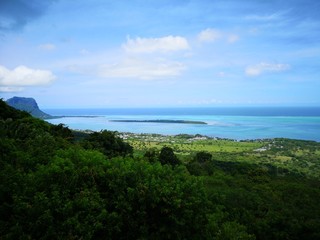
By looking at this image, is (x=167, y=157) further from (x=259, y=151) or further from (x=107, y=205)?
(x=259, y=151)

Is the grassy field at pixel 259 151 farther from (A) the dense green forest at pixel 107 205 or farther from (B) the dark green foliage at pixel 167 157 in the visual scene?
(A) the dense green forest at pixel 107 205

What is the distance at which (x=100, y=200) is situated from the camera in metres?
10.4

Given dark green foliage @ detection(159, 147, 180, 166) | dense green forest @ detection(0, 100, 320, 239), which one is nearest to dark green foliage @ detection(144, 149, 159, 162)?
dark green foliage @ detection(159, 147, 180, 166)

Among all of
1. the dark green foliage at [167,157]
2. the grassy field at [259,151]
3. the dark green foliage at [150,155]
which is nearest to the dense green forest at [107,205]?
the dark green foliage at [150,155]

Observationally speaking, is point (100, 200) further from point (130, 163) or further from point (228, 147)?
point (228, 147)

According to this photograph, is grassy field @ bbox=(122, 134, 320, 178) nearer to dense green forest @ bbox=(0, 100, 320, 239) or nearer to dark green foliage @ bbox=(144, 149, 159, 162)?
dark green foliage @ bbox=(144, 149, 159, 162)

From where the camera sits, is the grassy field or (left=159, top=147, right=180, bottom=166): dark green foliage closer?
(left=159, top=147, right=180, bottom=166): dark green foliage

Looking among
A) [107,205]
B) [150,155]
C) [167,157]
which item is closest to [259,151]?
[167,157]

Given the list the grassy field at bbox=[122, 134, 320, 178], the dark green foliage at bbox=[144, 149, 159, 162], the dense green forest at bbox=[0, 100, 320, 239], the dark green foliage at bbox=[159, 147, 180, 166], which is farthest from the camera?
the grassy field at bbox=[122, 134, 320, 178]

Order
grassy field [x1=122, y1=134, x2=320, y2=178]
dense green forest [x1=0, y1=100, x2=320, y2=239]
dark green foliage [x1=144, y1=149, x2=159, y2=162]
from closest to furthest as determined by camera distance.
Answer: dense green forest [x1=0, y1=100, x2=320, y2=239]
dark green foliage [x1=144, y1=149, x2=159, y2=162]
grassy field [x1=122, y1=134, x2=320, y2=178]

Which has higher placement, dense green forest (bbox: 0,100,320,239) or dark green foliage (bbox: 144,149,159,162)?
dense green forest (bbox: 0,100,320,239)

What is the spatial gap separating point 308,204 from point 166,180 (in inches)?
454

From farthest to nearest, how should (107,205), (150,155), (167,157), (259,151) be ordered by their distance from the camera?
(259,151) → (167,157) → (150,155) → (107,205)

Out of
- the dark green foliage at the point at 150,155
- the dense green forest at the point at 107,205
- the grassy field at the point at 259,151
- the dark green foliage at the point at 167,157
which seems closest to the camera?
the dense green forest at the point at 107,205
